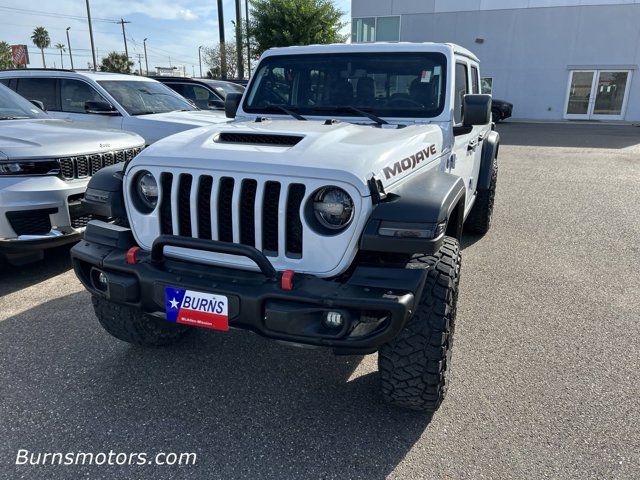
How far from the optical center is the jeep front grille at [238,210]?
85.4 inches

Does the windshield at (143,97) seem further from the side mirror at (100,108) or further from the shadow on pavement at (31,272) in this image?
the shadow on pavement at (31,272)

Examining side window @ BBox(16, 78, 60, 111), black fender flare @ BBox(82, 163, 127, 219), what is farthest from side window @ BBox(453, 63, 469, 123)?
side window @ BBox(16, 78, 60, 111)

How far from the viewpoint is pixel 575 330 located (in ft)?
11.1

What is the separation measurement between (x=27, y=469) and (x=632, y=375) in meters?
3.29

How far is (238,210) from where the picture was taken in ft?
7.25

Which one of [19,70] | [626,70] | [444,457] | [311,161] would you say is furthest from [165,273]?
[626,70]

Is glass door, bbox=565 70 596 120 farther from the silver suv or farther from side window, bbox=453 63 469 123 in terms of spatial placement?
the silver suv

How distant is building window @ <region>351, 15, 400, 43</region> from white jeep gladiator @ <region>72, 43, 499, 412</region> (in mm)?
23876

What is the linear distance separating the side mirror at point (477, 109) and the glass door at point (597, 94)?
76.0ft

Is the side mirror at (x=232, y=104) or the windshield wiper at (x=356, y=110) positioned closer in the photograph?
the windshield wiper at (x=356, y=110)

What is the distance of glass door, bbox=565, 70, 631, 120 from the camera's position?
874 inches

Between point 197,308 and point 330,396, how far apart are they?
99cm

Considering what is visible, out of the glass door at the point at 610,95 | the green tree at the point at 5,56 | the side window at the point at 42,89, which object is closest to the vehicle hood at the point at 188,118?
the side window at the point at 42,89

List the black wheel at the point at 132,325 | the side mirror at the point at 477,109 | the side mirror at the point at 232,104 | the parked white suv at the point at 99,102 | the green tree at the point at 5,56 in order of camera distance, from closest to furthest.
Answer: the black wheel at the point at 132,325 → the side mirror at the point at 477,109 → the side mirror at the point at 232,104 → the parked white suv at the point at 99,102 → the green tree at the point at 5,56
